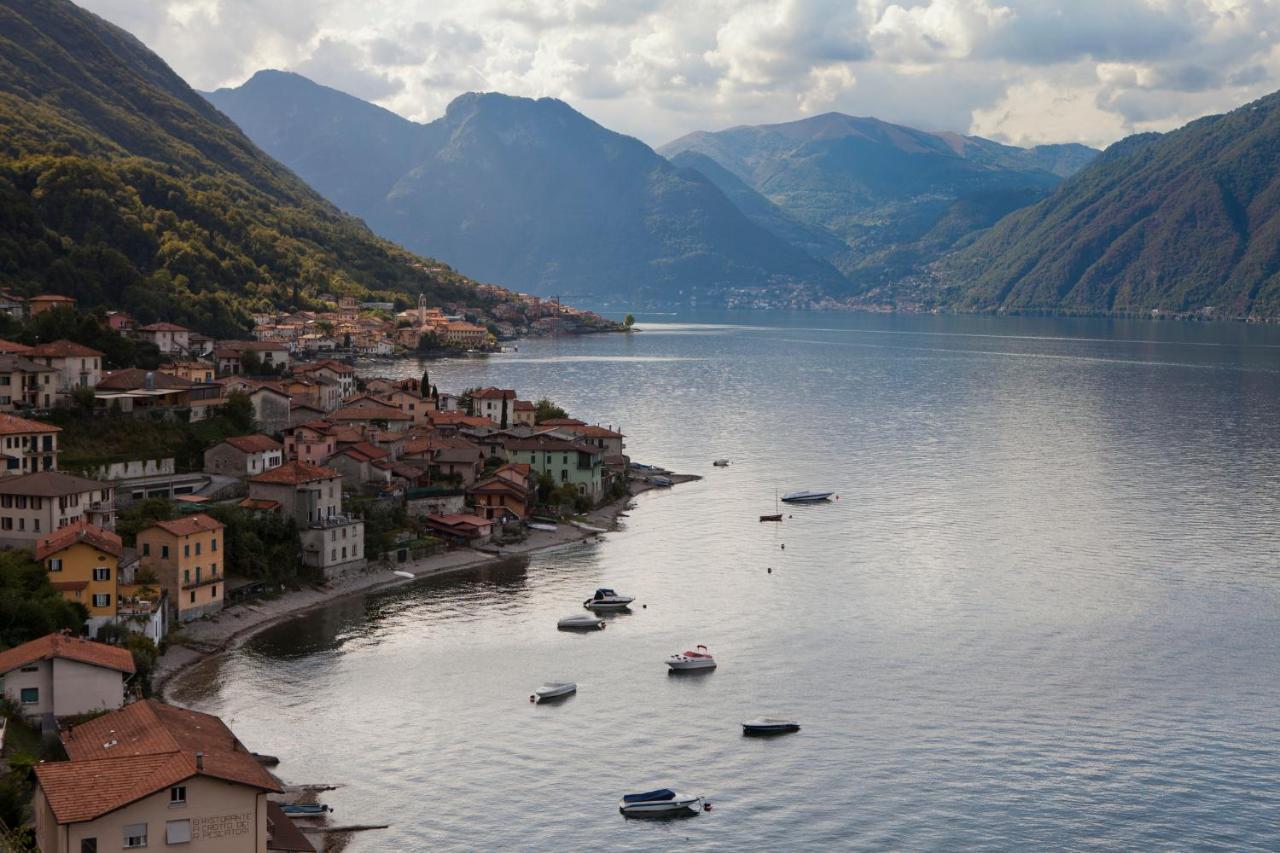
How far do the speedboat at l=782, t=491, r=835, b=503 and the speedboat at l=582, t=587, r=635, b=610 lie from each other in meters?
22.0

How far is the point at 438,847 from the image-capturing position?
26938 millimetres

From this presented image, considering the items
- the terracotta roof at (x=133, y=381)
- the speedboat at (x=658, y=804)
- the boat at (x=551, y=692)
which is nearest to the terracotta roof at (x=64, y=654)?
→ the boat at (x=551, y=692)

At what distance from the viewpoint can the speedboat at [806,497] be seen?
66.1 metres

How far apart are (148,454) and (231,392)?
11027 millimetres

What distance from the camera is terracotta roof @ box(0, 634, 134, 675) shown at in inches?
1136

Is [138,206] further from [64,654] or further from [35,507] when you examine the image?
[64,654]

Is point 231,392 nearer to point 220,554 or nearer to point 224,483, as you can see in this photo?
point 224,483

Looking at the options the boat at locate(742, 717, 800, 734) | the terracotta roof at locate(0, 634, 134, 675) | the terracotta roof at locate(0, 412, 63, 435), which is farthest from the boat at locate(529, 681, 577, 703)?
the terracotta roof at locate(0, 412, 63, 435)

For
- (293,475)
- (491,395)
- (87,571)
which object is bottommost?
(87,571)

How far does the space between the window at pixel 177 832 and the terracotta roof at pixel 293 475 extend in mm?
27115

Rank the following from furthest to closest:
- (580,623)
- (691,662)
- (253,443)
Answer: (253,443) < (580,623) < (691,662)

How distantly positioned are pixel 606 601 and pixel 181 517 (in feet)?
45.2

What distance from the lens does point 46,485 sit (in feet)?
133

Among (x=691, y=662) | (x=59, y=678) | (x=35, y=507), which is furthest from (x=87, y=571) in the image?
(x=691, y=662)
